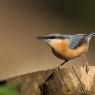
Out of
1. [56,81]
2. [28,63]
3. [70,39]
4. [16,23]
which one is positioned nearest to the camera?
[56,81]

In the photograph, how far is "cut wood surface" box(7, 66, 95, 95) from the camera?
11.1 ft

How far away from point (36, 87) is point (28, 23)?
3.11 metres

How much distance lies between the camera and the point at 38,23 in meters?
6.46

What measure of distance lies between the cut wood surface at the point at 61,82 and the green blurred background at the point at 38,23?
103 inches

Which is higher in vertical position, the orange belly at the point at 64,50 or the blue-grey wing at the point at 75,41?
the blue-grey wing at the point at 75,41

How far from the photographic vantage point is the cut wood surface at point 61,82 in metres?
3.39

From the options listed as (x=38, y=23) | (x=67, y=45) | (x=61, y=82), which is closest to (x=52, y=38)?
(x=67, y=45)

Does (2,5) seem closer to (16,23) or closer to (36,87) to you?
(16,23)

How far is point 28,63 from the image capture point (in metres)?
6.08

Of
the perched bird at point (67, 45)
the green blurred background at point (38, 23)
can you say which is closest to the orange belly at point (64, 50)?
the perched bird at point (67, 45)

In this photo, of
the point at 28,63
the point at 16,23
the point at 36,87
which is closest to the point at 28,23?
the point at 16,23

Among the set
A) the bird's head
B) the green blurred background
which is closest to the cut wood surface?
the bird's head

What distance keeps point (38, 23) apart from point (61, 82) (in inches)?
122

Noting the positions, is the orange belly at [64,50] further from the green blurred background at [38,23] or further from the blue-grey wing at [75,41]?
the green blurred background at [38,23]
